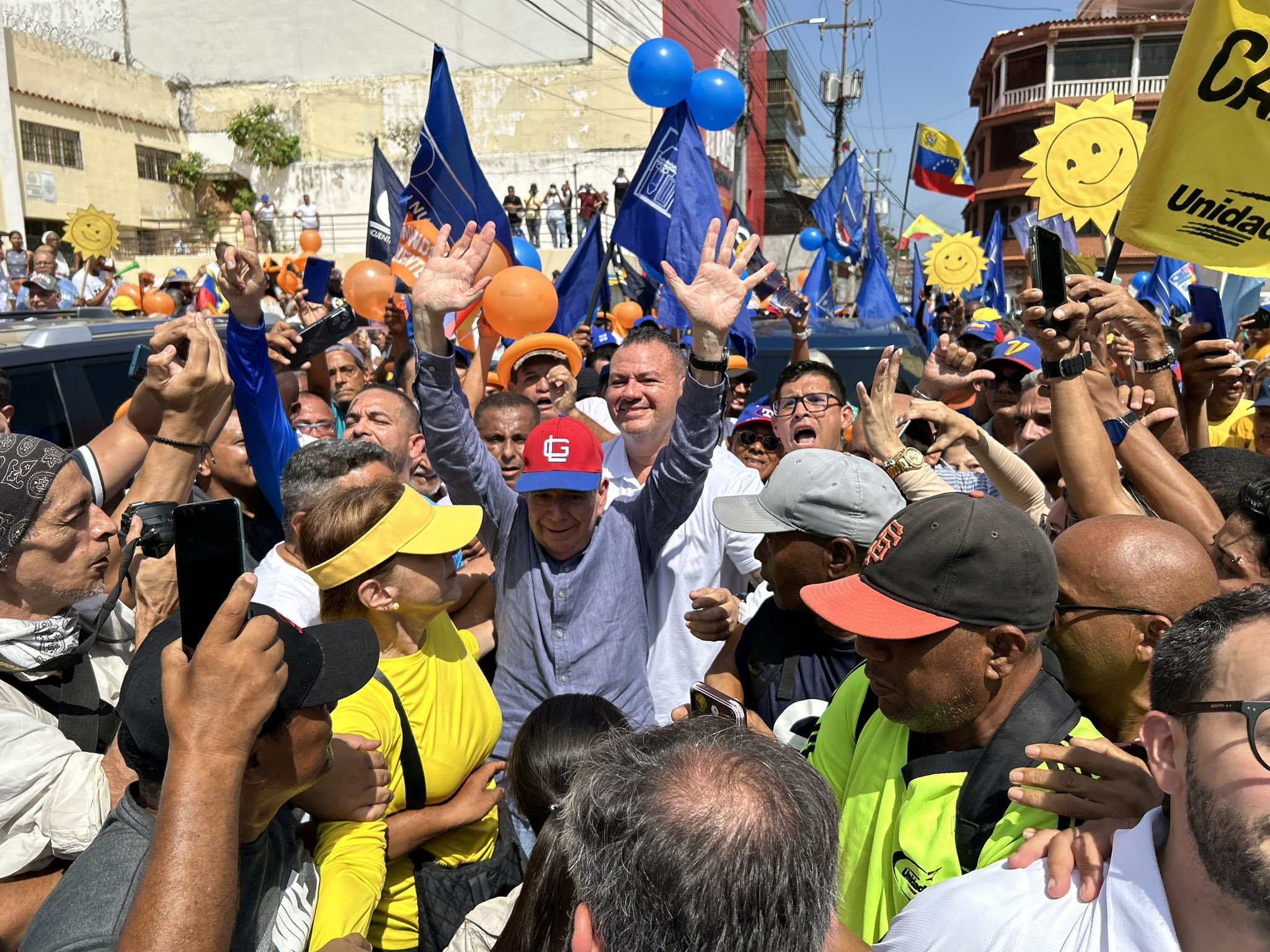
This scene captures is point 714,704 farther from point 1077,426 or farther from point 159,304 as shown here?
Answer: point 159,304

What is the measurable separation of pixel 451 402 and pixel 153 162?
112 feet

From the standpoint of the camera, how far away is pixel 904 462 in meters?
3.04

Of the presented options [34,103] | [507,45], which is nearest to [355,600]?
[34,103]

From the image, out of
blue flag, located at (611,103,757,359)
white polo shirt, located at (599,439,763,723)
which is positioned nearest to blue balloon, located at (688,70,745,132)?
blue flag, located at (611,103,757,359)

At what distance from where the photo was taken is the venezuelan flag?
15227 mm

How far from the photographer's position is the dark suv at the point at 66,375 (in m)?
5.36

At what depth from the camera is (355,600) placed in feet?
7.91

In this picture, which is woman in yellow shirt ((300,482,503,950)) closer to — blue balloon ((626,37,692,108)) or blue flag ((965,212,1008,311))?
blue balloon ((626,37,692,108))

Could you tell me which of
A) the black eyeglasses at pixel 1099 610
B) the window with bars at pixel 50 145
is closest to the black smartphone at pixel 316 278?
the black eyeglasses at pixel 1099 610

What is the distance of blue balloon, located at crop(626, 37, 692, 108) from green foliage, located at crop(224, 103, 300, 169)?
1091 inches

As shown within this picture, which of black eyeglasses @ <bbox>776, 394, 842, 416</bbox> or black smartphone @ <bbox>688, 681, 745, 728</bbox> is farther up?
black eyeglasses @ <bbox>776, 394, 842, 416</bbox>

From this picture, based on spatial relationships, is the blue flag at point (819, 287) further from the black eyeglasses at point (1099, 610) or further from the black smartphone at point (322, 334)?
the black eyeglasses at point (1099, 610)

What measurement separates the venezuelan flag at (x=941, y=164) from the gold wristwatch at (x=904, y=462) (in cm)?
1358

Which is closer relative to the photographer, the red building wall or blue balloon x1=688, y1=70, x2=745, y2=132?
blue balloon x1=688, y1=70, x2=745, y2=132
